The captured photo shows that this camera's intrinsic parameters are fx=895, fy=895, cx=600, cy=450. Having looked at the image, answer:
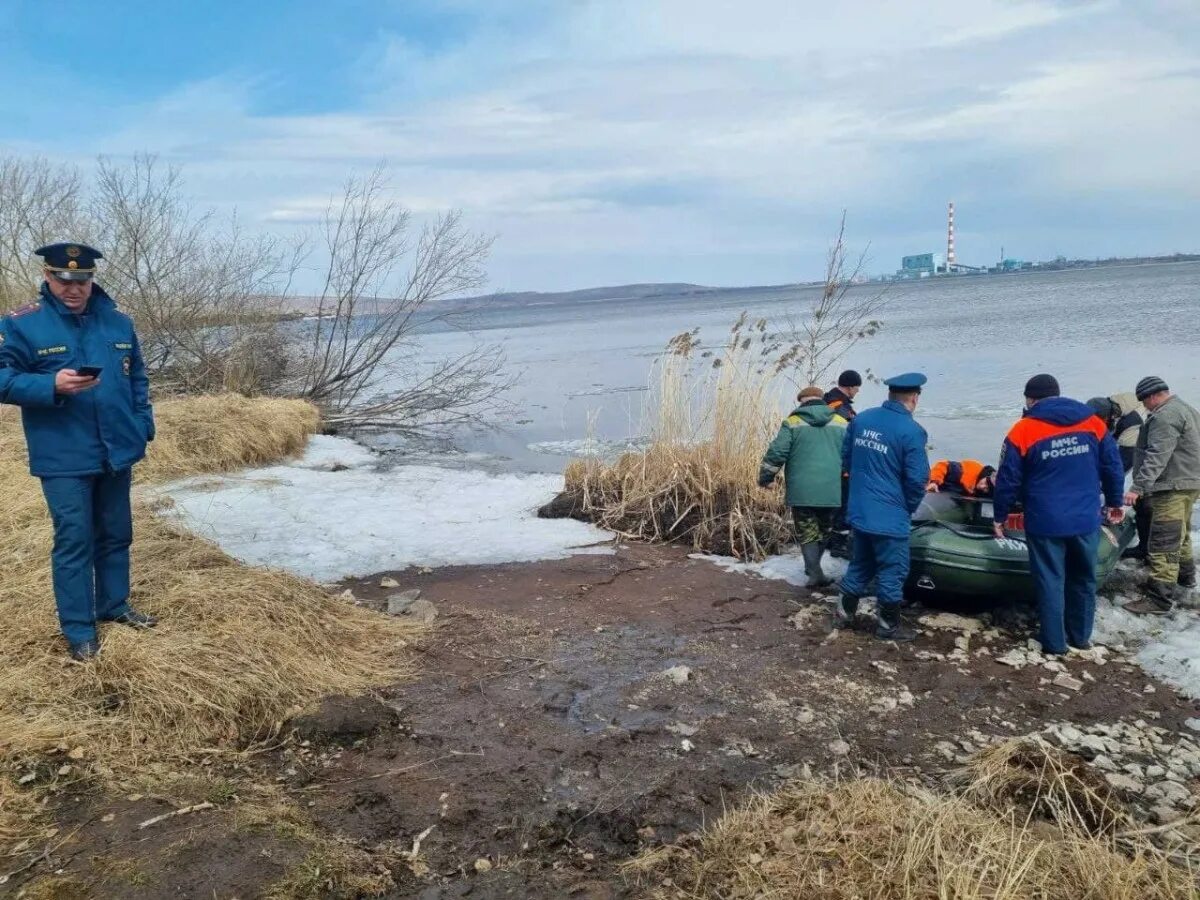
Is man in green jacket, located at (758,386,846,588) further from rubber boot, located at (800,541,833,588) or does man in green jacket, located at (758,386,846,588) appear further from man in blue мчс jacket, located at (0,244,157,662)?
man in blue мчс jacket, located at (0,244,157,662)

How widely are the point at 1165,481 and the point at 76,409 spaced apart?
644cm

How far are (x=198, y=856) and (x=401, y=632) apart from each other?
2.41 m

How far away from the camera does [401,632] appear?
17.3ft

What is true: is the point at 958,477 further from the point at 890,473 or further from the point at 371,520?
the point at 371,520

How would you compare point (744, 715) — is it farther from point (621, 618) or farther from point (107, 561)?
point (107, 561)

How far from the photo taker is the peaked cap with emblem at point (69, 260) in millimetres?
3859

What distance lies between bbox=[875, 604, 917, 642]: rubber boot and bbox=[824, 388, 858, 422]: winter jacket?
6.74 feet

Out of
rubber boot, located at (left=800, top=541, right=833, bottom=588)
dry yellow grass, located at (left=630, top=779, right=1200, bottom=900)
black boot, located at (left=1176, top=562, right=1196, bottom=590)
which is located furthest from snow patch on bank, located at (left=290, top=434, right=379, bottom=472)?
dry yellow grass, located at (left=630, top=779, right=1200, bottom=900)

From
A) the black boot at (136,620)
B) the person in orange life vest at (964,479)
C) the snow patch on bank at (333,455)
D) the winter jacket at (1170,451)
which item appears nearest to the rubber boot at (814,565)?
the person in orange life vest at (964,479)

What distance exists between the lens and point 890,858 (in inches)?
103

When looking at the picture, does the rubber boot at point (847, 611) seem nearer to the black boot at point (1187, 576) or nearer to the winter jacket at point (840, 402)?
the winter jacket at point (840, 402)

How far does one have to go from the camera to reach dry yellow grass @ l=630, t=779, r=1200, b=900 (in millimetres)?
2428

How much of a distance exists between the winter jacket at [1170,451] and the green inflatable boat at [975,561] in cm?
41

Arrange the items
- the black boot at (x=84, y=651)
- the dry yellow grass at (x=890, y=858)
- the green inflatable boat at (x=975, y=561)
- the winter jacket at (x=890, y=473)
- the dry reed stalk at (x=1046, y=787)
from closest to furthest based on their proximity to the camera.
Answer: the dry yellow grass at (x=890, y=858)
the dry reed stalk at (x=1046, y=787)
the black boot at (x=84, y=651)
the winter jacket at (x=890, y=473)
the green inflatable boat at (x=975, y=561)
